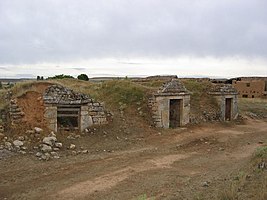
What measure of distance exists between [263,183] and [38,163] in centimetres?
624

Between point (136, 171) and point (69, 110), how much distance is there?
4.79 metres

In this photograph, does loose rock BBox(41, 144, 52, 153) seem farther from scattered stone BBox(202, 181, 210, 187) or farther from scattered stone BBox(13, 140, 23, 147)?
scattered stone BBox(202, 181, 210, 187)

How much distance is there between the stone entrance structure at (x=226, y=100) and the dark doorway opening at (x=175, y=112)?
11.1 feet

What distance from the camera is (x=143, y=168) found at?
9.30 meters

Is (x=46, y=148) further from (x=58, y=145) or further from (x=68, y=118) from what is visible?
(x=68, y=118)

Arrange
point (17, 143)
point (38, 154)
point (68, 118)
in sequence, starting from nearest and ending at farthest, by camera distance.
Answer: point (38, 154) → point (17, 143) → point (68, 118)

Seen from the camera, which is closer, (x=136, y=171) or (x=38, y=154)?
(x=136, y=171)

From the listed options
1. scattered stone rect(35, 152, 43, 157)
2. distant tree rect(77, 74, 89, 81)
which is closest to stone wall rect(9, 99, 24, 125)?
scattered stone rect(35, 152, 43, 157)

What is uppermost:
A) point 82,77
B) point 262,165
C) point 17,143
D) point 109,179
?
point 82,77

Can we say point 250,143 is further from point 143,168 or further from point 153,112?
point 143,168

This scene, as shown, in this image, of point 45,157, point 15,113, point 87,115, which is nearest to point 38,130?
point 15,113

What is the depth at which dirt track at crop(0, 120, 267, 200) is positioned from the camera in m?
7.19

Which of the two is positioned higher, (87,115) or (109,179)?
(87,115)

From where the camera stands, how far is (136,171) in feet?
29.5
